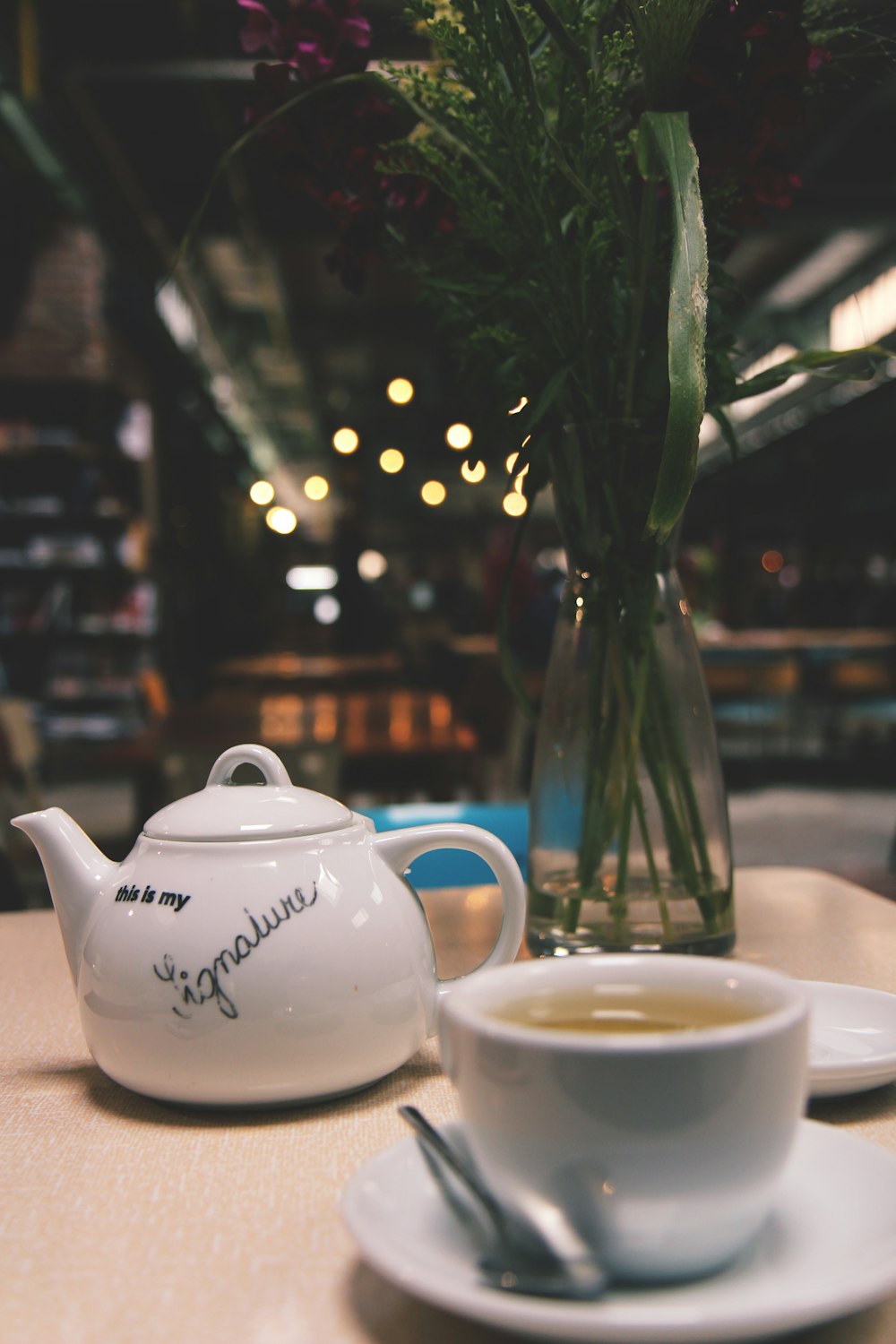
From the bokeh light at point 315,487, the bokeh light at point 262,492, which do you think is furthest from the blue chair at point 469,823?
the bokeh light at point 262,492

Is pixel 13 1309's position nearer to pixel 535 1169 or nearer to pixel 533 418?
pixel 535 1169

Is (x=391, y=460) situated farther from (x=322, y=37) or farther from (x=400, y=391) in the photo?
(x=322, y=37)

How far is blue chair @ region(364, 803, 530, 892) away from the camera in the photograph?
5.10 feet

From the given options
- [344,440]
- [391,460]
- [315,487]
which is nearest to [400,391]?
[344,440]

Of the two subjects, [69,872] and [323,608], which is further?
[323,608]

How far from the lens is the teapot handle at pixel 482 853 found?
0.67 meters

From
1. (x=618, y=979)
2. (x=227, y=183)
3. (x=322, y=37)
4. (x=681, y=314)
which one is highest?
(x=227, y=183)

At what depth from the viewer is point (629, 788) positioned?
838 millimetres

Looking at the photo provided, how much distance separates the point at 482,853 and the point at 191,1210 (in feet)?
0.80

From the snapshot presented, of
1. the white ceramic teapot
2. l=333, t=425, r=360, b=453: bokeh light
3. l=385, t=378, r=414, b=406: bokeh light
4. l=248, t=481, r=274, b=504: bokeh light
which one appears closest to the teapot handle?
the white ceramic teapot

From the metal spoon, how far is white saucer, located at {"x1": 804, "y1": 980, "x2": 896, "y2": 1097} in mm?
184

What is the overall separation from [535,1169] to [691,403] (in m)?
0.43
